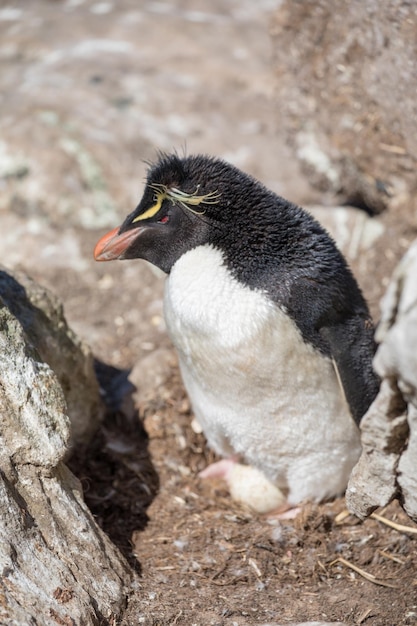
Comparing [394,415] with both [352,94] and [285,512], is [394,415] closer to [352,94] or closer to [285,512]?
[285,512]

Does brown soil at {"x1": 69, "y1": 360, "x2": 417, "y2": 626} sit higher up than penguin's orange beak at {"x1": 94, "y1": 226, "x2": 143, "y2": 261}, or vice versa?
penguin's orange beak at {"x1": 94, "y1": 226, "x2": 143, "y2": 261}

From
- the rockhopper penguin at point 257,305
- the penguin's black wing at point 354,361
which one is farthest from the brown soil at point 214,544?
the penguin's black wing at point 354,361

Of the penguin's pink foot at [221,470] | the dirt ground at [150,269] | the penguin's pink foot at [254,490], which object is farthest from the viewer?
the penguin's pink foot at [221,470]

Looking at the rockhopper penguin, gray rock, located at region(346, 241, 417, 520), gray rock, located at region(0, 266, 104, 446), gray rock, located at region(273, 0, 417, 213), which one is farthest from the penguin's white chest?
gray rock, located at region(273, 0, 417, 213)

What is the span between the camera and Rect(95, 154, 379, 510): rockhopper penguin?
10.8ft

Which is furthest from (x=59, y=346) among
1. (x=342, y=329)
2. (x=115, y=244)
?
(x=342, y=329)

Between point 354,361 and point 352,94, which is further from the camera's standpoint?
point 352,94

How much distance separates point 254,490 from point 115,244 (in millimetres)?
1435

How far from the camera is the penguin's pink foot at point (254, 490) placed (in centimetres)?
382

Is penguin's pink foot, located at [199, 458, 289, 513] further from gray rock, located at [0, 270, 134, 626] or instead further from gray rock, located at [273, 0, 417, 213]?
gray rock, located at [273, 0, 417, 213]

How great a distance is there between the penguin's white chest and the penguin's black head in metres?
0.09

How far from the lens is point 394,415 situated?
2.40 meters

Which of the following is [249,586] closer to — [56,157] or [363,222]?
[363,222]

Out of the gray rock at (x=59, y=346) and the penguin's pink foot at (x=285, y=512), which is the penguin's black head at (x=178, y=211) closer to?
the gray rock at (x=59, y=346)
